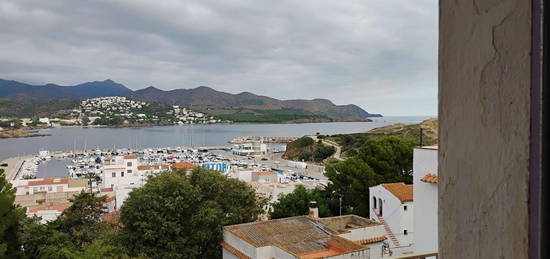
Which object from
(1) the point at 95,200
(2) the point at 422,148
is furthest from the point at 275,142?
(2) the point at 422,148

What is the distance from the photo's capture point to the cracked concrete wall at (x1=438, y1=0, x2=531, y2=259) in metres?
0.52

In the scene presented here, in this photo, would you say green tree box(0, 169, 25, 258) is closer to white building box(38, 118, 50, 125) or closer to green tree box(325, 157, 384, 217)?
green tree box(325, 157, 384, 217)

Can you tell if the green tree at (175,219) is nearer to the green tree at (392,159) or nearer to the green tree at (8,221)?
the green tree at (8,221)

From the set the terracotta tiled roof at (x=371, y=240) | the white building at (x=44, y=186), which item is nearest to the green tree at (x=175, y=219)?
the terracotta tiled roof at (x=371, y=240)

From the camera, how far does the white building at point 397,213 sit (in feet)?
38.4

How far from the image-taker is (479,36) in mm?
573

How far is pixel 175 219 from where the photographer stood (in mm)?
11680

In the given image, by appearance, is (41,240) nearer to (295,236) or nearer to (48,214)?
(295,236)

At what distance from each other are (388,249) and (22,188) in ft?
93.8

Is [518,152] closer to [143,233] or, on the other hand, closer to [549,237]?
[549,237]

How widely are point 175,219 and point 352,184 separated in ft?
24.3

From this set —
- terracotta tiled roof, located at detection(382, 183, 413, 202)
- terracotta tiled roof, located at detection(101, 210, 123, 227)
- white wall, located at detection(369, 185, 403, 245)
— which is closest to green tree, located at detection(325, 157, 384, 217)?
white wall, located at detection(369, 185, 403, 245)

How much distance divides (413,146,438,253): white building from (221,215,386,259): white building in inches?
54.5

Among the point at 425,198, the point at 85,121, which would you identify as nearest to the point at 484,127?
the point at 425,198
